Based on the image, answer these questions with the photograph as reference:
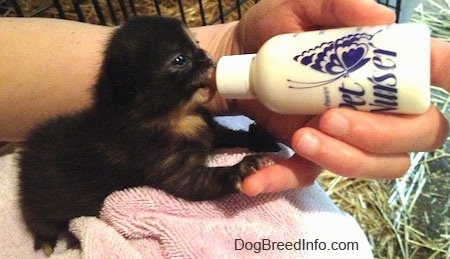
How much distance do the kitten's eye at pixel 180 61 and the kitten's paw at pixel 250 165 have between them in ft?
0.51

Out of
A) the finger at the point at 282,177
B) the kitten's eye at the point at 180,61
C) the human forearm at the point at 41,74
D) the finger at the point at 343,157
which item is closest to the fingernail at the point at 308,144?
the finger at the point at 343,157

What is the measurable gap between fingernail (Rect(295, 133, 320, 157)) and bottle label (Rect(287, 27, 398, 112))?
0.06 m

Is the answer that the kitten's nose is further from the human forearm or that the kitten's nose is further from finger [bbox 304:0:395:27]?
the human forearm

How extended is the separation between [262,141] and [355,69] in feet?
1.17

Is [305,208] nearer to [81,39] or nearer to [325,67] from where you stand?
[325,67]

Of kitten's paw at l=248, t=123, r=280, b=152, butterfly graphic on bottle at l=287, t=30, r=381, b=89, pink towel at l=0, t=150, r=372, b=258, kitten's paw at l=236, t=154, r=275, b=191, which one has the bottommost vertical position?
pink towel at l=0, t=150, r=372, b=258

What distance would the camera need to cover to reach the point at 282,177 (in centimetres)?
87

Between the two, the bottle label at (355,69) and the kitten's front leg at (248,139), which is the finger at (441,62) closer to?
the bottle label at (355,69)

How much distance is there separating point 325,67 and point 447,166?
89cm

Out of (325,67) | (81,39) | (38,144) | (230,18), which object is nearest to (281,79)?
(325,67)

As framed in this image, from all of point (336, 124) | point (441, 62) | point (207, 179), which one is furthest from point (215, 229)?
point (441, 62)

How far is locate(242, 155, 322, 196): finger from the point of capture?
2.78ft

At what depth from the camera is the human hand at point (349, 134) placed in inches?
29.0

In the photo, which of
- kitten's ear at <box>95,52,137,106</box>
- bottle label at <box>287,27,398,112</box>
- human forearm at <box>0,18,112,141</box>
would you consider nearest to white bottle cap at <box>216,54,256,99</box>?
bottle label at <box>287,27,398,112</box>
